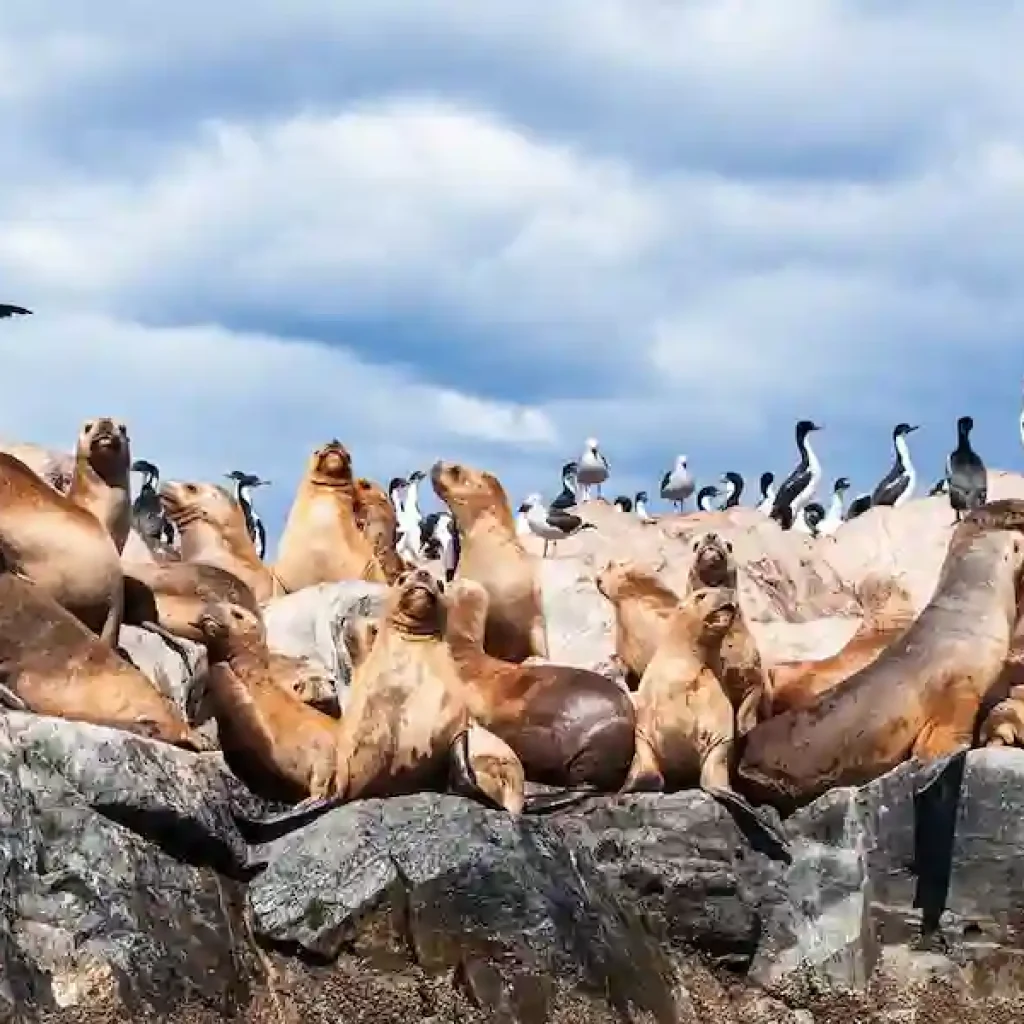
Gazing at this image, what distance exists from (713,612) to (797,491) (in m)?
21.5

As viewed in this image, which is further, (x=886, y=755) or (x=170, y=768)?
(x=886, y=755)

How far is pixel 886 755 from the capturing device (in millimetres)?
9555

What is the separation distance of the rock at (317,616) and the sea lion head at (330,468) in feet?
7.39

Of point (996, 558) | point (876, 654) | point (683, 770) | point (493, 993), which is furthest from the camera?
point (876, 654)

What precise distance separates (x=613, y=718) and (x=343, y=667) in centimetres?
194

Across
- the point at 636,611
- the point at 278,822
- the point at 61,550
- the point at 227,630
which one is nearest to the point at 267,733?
the point at 227,630

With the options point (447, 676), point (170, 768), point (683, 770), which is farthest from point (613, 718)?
point (170, 768)

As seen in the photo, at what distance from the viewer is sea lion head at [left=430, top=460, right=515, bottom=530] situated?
12.8 meters

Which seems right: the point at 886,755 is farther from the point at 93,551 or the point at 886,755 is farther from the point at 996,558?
the point at 93,551

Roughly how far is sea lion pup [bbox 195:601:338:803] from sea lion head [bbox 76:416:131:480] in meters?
1.79

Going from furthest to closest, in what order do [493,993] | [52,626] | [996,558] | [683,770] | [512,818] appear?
[996,558] → [683,770] → [52,626] → [512,818] → [493,993]

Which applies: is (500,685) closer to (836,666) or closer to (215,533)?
(836,666)

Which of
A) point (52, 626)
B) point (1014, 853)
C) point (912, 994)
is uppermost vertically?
point (52, 626)

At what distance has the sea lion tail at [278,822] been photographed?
7977 mm
